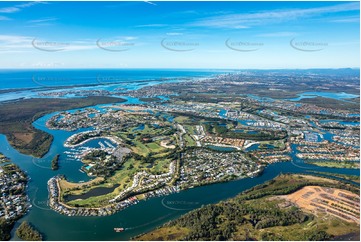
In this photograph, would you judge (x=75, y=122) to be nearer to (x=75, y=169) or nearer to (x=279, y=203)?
(x=75, y=169)

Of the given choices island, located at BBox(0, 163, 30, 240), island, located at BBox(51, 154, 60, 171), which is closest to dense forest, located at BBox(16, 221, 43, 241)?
island, located at BBox(0, 163, 30, 240)

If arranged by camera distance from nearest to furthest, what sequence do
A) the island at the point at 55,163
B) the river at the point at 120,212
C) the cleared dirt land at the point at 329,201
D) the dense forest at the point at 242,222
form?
the dense forest at the point at 242,222
the river at the point at 120,212
the cleared dirt land at the point at 329,201
the island at the point at 55,163

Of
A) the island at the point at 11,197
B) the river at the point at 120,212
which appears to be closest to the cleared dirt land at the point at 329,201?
the river at the point at 120,212

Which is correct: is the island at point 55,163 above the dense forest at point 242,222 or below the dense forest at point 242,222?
above

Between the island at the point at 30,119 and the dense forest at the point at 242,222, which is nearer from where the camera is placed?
the dense forest at the point at 242,222

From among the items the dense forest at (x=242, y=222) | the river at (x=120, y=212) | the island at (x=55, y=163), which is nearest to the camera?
the dense forest at (x=242, y=222)

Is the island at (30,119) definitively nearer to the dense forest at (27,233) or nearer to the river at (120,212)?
the river at (120,212)

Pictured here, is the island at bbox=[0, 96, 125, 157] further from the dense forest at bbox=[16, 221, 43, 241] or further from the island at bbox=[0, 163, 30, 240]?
the dense forest at bbox=[16, 221, 43, 241]

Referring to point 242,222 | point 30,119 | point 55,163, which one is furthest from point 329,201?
point 30,119
